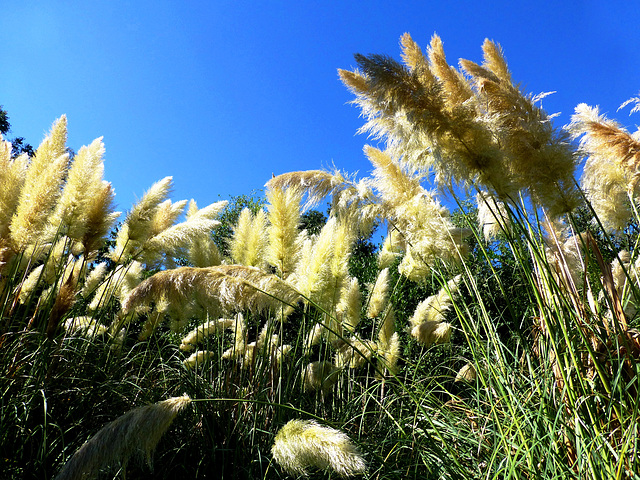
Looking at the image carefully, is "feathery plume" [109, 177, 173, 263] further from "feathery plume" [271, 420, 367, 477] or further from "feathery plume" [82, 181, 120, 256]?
"feathery plume" [271, 420, 367, 477]

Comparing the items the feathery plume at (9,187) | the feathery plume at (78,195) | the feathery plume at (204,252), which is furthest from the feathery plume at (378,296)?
the feathery plume at (9,187)

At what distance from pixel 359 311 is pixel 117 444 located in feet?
8.01

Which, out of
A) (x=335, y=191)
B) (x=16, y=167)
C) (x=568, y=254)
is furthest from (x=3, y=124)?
(x=568, y=254)

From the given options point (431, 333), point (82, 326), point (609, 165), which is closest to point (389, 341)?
point (431, 333)

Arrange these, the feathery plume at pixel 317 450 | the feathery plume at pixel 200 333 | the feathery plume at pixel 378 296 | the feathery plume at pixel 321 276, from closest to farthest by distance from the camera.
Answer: the feathery plume at pixel 317 450, the feathery plume at pixel 321 276, the feathery plume at pixel 200 333, the feathery plume at pixel 378 296

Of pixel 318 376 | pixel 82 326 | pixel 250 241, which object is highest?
pixel 250 241

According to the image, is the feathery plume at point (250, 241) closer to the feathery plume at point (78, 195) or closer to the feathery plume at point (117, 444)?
the feathery plume at point (78, 195)

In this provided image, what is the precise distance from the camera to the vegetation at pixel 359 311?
6.47ft

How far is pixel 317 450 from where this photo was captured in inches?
54.5

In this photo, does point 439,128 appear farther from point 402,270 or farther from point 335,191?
point 402,270

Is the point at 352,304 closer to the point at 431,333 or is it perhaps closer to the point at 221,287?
the point at 431,333

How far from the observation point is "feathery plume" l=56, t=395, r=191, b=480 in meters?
1.41

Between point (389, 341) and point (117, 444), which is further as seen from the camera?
point (389, 341)

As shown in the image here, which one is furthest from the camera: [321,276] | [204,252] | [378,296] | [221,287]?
[378,296]
